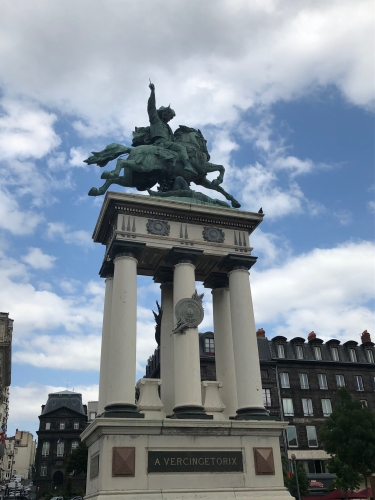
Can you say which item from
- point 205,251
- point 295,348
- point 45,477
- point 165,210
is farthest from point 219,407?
point 45,477

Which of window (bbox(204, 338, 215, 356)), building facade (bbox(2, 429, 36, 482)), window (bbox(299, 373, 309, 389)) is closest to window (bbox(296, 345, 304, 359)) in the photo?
window (bbox(299, 373, 309, 389))

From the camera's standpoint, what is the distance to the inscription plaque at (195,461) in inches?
632

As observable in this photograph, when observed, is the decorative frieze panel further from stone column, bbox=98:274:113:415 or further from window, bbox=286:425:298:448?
window, bbox=286:425:298:448

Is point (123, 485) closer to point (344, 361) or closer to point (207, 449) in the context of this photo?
point (207, 449)

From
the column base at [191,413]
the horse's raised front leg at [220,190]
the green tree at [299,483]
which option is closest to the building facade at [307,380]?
the green tree at [299,483]

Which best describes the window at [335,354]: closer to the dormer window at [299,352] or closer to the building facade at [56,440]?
the dormer window at [299,352]

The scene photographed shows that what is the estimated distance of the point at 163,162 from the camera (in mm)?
22656

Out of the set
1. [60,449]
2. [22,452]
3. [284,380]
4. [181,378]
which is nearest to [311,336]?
[284,380]

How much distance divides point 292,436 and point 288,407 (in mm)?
3176

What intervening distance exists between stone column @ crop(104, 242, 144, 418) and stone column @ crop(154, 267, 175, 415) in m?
2.84

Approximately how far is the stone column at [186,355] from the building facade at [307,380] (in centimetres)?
3594

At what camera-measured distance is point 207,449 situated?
1670 centimetres

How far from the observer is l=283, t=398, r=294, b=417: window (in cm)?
5706

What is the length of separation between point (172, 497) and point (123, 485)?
1.61m
